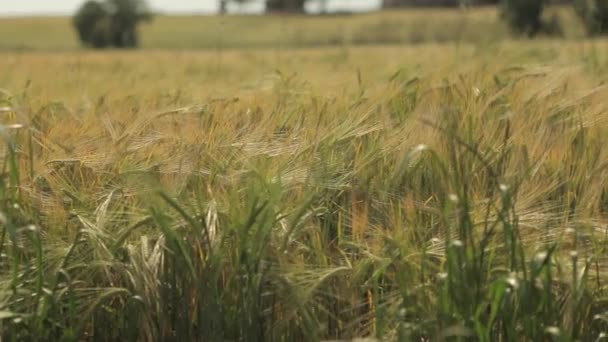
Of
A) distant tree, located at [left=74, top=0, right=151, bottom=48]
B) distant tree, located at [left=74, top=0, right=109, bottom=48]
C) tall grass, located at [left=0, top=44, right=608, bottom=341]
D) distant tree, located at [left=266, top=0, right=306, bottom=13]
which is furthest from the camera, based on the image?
distant tree, located at [left=266, top=0, right=306, bottom=13]

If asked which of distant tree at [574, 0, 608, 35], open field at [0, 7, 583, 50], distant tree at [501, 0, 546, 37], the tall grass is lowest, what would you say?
open field at [0, 7, 583, 50]

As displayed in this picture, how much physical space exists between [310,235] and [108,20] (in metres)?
46.9

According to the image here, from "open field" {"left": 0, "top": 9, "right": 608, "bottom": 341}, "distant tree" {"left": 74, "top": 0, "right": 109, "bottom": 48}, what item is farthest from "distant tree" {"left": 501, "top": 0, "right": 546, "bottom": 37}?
"open field" {"left": 0, "top": 9, "right": 608, "bottom": 341}

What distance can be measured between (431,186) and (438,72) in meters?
1.35

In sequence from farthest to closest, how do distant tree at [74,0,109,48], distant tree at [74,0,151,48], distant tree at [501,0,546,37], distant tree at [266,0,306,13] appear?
distant tree at [266,0,306,13]
distant tree at [74,0,109,48]
distant tree at [74,0,151,48]
distant tree at [501,0,546,37]

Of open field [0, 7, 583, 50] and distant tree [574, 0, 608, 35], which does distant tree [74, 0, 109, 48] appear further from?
distant tree [574, 0, 608, 35]

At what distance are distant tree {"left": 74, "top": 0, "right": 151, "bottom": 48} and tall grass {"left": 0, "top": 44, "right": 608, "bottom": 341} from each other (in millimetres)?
44367

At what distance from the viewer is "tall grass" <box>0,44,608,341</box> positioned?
1.35 metres

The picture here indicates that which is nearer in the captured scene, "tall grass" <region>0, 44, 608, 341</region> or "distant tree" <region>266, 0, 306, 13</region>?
"tall grass" <region>0, 44, 608, 341</region>

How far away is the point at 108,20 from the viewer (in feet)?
152

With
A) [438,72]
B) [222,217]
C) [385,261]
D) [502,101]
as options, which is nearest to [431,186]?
[385,261]

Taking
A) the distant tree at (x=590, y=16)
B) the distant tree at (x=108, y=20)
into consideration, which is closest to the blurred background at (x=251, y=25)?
the distant tree at (x=108, y=20)

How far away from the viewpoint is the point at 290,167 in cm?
156

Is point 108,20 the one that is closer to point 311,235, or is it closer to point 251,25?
point 251,25
